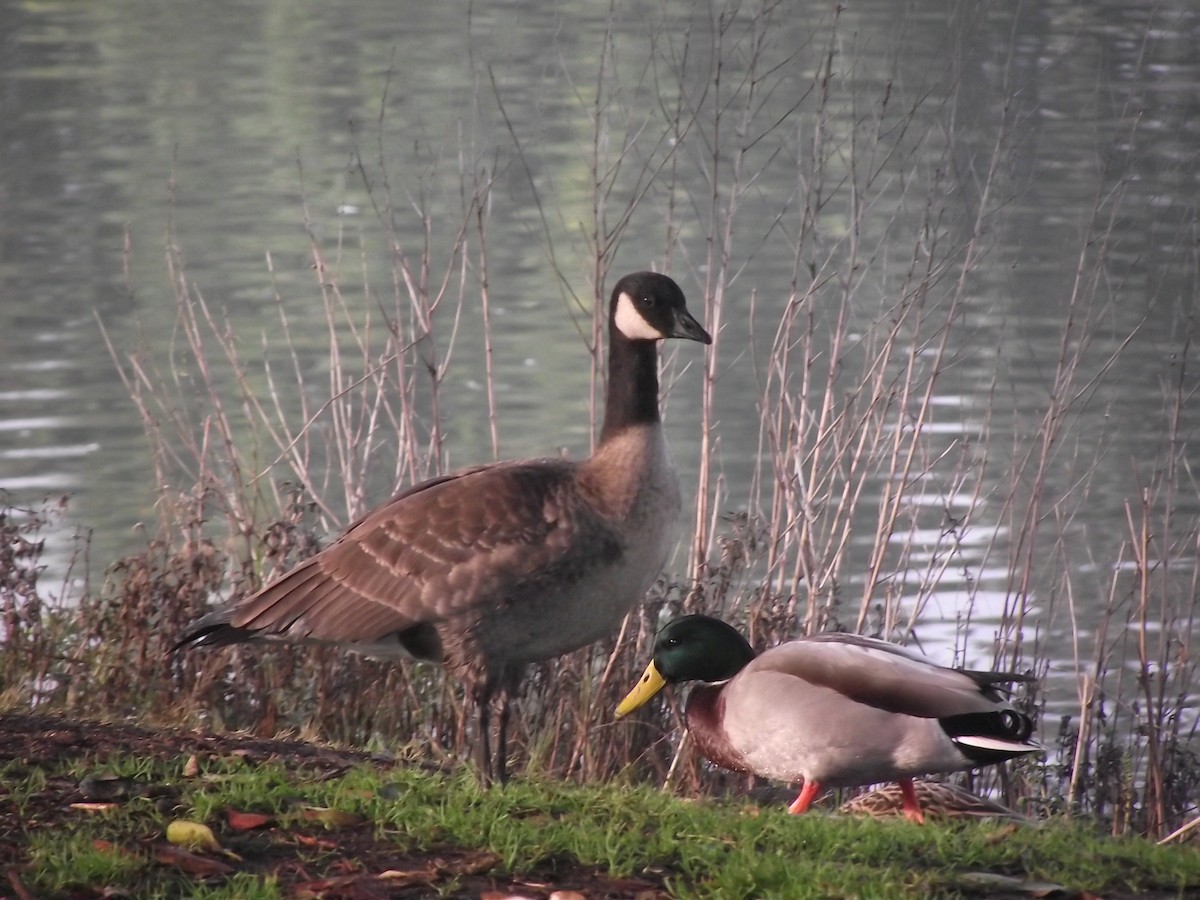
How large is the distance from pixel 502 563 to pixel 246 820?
4.06ft

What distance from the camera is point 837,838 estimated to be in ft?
15.0

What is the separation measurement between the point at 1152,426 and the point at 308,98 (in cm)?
1824

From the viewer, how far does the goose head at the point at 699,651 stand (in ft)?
19.8

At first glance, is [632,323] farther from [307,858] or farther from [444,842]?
[307,858]

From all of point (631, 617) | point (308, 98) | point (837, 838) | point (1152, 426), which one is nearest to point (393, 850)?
point (837, 838)

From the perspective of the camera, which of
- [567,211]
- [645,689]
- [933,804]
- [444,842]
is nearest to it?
[444,842]

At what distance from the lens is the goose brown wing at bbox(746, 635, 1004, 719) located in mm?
5523

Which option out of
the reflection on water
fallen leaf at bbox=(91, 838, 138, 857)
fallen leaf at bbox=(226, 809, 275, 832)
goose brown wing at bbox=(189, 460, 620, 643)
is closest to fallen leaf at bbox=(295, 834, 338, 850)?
fallen leaf at bbox=(226, 809, 275, 832)

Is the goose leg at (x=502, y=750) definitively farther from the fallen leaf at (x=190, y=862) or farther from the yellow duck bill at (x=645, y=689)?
the fallen leaf at (x=190, y=862)

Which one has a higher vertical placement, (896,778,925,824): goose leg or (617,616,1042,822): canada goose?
(617,616,1042,822): canada goose

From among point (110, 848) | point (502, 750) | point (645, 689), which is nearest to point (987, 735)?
point (645, 689)

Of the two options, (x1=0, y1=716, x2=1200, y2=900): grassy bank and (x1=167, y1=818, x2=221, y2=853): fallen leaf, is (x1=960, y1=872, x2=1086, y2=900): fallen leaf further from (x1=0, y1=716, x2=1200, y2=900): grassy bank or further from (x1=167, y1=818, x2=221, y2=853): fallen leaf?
(x1=167, y1=818, x2=221, y2=853): fallen leaf

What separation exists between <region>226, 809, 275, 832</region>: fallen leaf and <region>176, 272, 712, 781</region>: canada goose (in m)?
0.93

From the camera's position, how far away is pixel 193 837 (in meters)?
4.31
